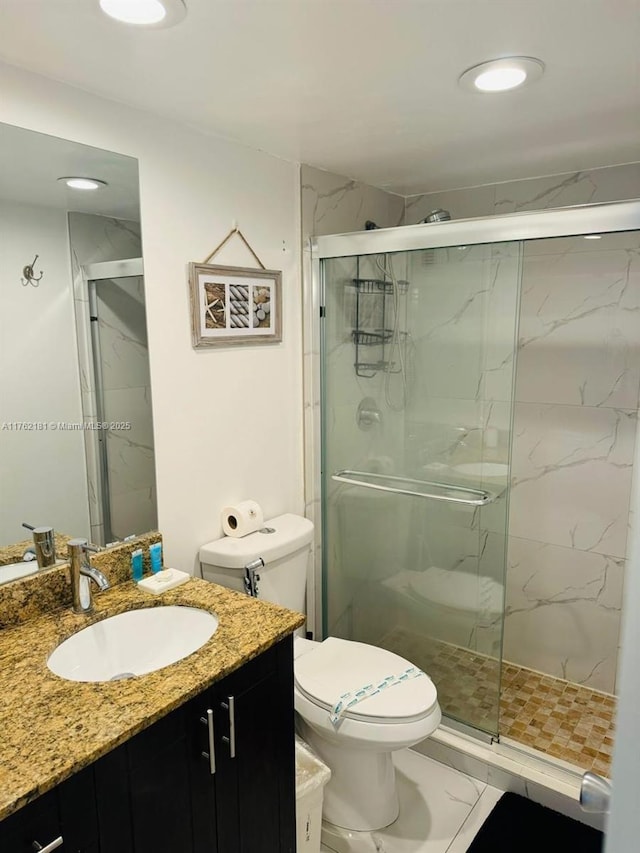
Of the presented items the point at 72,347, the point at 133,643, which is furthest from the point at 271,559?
the point at 72,347

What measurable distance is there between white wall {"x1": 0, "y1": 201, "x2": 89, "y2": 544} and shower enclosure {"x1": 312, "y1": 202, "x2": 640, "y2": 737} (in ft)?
3.49

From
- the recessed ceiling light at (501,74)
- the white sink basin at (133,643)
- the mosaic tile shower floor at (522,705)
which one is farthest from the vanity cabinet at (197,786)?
the recessed ceiling light at (501,74)

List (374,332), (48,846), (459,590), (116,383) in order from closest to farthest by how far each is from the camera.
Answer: (48,846)
(116,383)
(459,590)
(374,332)

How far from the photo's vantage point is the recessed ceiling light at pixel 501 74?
1.42m

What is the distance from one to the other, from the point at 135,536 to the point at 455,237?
145 cm

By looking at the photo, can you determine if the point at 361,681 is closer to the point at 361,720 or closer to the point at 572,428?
the point at 361,720

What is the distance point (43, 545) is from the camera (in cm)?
160

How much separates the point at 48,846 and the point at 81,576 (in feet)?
2.17

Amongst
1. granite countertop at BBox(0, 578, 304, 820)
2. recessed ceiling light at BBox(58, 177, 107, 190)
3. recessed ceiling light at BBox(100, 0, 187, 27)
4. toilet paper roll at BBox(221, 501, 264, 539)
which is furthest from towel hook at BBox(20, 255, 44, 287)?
toilet paper roll at BBox(221, 501, 264, 539)

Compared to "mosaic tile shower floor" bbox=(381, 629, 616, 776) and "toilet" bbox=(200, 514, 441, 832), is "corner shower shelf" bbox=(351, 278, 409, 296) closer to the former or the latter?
"toilet" bbox=(200, 514, 441, 832)

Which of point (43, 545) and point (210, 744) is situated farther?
point (43, 545)

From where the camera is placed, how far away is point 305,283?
7.79ft

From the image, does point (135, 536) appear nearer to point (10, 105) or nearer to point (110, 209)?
point (110, 209)

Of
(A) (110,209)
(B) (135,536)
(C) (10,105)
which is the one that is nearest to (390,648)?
(B) (135,536)
